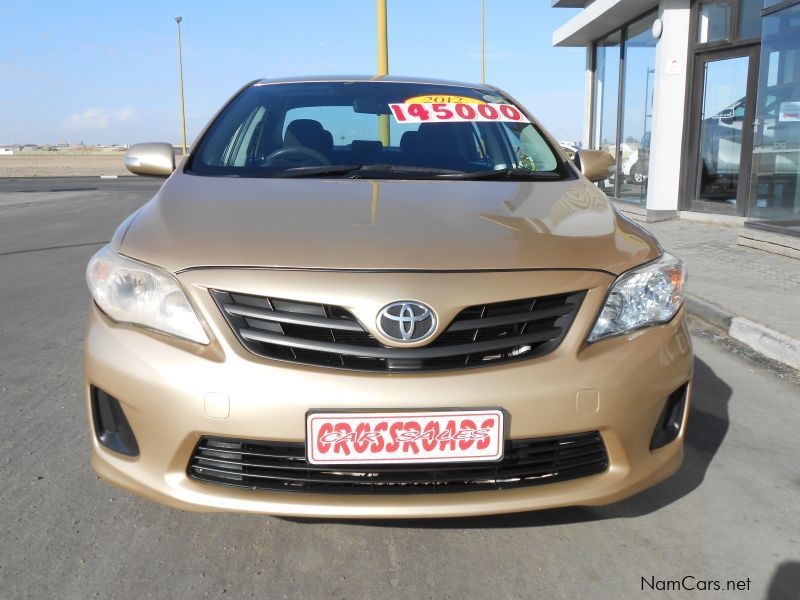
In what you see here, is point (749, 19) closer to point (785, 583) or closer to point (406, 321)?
point (785, 583)

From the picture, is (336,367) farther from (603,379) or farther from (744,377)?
(744,377)

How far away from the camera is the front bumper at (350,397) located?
1857mm

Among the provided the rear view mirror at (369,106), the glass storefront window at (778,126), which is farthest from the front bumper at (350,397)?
the glass storefront window at (778,126)

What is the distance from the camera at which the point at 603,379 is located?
1.96m

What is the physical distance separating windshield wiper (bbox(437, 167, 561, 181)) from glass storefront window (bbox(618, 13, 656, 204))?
9529 mm

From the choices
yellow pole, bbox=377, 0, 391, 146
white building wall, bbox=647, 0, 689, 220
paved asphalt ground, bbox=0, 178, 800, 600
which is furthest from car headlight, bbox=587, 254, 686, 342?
white building wall, bbox=647, 0, 689, 220

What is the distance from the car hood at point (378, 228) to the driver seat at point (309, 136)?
1.55 feet

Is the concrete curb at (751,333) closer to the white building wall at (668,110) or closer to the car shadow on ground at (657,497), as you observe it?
the car shadow on ground at (657,497)

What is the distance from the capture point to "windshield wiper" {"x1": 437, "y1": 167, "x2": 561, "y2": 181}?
9.53 ft

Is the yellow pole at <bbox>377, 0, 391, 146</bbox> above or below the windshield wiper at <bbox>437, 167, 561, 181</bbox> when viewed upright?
above

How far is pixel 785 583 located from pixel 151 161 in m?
2.97

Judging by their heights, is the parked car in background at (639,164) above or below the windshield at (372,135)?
below

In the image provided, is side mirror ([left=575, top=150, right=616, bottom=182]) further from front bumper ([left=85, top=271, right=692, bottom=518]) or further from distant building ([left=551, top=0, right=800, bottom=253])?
distant building ([left=551, top=0, right=800, bottom=253])

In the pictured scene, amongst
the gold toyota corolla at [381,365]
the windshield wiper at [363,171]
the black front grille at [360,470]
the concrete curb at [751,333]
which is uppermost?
the windshield wiper at [363,171]
